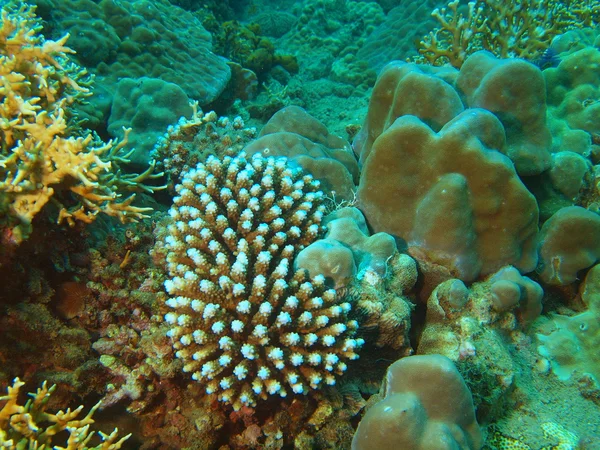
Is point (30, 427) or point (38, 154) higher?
point (38, 154)

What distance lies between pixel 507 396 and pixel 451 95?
2.92 m

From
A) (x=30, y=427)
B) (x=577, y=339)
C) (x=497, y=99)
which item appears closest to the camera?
(x=30, y=427)

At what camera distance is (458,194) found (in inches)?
136

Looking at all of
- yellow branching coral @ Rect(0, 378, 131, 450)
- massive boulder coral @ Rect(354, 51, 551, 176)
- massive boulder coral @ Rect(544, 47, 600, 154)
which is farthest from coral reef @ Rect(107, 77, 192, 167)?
massive boulder coral @ Rect(544, 47, 600, 154)

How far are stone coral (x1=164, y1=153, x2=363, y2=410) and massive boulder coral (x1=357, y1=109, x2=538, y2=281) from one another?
128cm

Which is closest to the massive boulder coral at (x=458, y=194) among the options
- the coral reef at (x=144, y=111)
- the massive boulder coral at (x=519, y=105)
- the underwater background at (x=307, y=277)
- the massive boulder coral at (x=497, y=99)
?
the underwater background at (x=307, y=277)

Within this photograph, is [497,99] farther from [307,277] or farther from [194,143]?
[194,143]

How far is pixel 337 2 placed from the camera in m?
14.1

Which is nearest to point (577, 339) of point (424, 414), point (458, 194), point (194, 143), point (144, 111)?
point (458, 194)

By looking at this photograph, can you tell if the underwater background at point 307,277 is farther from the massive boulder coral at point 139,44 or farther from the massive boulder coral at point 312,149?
the massive boulder coral at point 139,44

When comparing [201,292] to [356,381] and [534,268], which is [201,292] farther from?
[534,268]

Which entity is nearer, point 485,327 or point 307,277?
point 307,277

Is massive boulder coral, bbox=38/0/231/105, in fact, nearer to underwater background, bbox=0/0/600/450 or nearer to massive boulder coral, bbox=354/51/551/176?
underwater background, bbox=0/0/600/450

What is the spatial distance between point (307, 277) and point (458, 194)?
5.51 ft
